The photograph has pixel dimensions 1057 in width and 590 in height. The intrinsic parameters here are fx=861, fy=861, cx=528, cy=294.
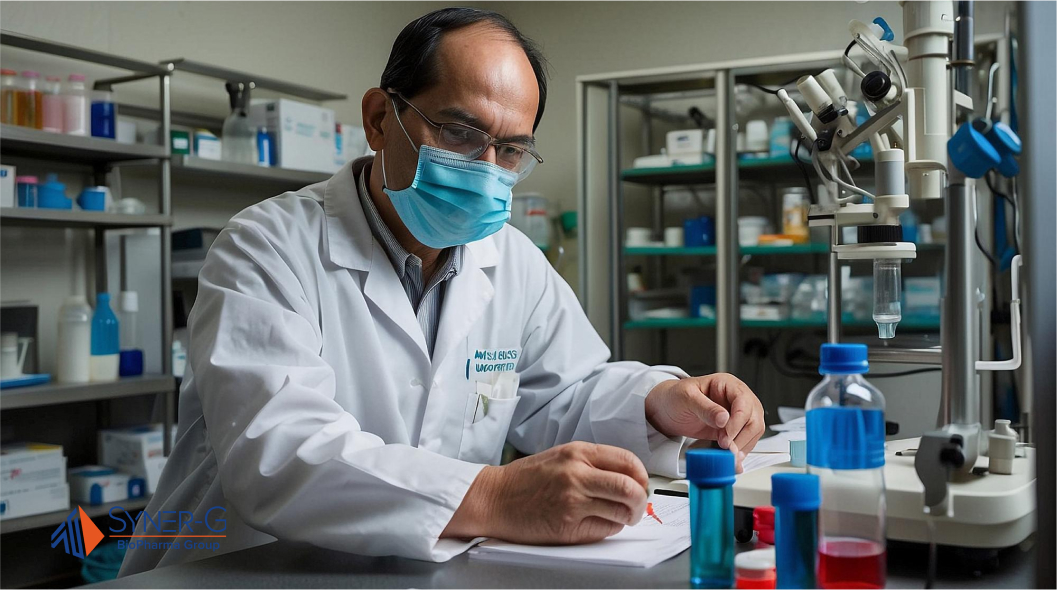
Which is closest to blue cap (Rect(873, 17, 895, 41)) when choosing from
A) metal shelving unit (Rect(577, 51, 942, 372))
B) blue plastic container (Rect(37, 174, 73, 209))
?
metal shelving unit (Rect(577, 51, 942, 372))

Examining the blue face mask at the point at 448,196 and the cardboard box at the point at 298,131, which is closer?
the blue face mask at the point at 448,196

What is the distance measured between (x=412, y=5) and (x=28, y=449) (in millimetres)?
2836

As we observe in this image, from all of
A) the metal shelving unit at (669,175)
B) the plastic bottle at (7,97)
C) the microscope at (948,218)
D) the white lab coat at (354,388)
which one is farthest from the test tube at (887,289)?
the plastic bottle at (7,97)

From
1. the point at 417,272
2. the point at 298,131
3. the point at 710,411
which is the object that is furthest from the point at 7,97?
the point at 710,411

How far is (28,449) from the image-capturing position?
253 cm

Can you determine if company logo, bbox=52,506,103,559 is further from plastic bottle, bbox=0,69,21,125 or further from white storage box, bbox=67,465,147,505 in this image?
plastic bottle, bbox=0,69,21,125

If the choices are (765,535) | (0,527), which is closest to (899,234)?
(765,535)

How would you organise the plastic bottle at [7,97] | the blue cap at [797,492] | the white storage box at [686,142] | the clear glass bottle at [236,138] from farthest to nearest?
the white storage box at [686,142] < the clear glass bottle at [236,138] < the plastic bottle at [7,97] < the blue cap at [797,492]

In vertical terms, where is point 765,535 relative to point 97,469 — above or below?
above

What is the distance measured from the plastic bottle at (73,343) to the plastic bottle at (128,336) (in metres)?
0.15

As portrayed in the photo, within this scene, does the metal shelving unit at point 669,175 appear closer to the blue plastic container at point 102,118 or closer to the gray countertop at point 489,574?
the blue plastic container at point 102,118

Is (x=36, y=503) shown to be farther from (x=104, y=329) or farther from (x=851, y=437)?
(x=851, y=437)

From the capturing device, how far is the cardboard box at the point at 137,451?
8.96 ft

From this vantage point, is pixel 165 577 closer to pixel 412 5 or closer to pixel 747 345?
pixel 747 345
